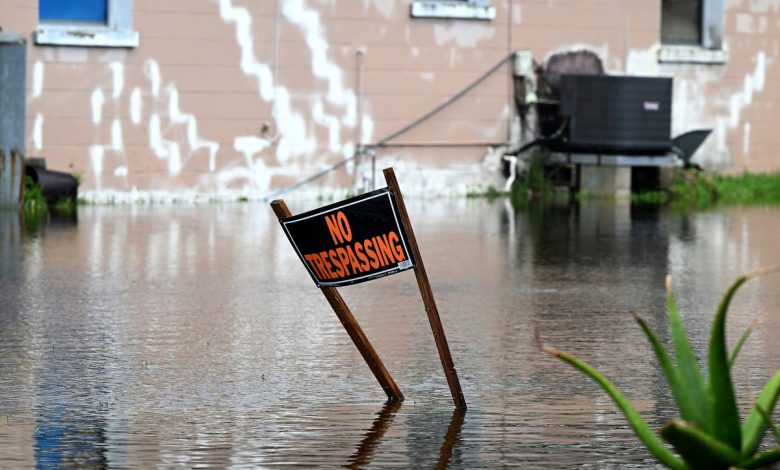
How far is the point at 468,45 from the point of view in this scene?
22.0m

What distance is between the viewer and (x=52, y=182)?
19.3 m

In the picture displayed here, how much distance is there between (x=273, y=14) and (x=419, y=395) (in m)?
13.8

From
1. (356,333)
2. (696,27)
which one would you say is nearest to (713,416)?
(356,333)

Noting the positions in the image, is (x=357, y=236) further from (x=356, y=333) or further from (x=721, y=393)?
(x=721, y=393)

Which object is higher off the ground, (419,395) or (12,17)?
(12,17)

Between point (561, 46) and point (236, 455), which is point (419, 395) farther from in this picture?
point (561, 46)

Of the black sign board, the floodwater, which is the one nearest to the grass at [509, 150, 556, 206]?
the floodwater

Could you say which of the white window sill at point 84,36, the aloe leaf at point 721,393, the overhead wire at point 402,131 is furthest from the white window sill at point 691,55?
the aloe leaf at point 721,393

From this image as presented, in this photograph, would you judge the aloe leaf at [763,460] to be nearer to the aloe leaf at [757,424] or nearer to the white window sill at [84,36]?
the aloe leaf at [757,424]

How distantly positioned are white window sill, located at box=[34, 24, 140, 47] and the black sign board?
13.3 meters

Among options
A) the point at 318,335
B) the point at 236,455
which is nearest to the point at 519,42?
the point at 318,335

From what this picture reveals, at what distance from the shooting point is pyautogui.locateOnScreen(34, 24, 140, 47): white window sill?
19641 mm

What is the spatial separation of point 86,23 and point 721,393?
1648cm

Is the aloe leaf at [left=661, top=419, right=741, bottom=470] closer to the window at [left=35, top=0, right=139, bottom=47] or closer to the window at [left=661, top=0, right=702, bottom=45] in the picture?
the window at [left=35, top=0, right=139, bottom=47]
